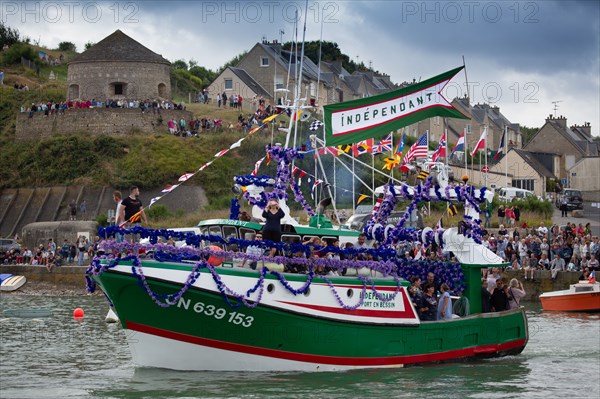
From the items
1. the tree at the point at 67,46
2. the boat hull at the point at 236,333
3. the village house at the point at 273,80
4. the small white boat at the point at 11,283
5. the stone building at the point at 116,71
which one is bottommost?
the boat hull at the point at 236,333

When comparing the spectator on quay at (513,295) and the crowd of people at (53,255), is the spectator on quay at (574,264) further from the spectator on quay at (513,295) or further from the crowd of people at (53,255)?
the crowd of people at (53,255)

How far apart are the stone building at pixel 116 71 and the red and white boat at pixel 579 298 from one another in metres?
47.1

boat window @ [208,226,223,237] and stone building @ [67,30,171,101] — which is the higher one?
stone building @ [67,30,171,101]

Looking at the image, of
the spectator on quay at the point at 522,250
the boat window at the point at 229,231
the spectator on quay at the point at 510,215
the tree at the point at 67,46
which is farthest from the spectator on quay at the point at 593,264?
the tree at the point at 67,46

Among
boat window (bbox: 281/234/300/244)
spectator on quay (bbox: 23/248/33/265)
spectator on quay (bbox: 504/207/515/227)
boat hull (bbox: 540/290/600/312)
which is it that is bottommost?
boat hull (bbox: 540/290/600/312)

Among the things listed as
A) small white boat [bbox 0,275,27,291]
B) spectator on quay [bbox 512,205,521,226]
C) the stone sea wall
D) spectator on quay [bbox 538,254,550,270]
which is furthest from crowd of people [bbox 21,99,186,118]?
spectator on quay [bbox 538,254,550,270]

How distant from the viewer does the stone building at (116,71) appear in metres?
78.9

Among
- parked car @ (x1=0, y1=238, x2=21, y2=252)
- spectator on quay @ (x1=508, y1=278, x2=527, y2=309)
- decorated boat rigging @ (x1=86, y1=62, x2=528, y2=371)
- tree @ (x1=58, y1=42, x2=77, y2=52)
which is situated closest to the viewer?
decorated boat rigging @ (x1=86, y1=62, x2=528, y2=371)

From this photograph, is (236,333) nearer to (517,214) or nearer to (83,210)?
(517,214)

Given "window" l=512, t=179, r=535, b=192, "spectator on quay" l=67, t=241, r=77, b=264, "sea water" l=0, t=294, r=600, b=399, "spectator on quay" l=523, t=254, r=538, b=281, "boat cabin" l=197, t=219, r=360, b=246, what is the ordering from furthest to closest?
"window" l=512, t=179, r=535, b=192 → "spectator on quay" l=67, t=241, r=77, b=264 → "spectator on quay" l=523, t=254, r=538, b=281 → "boat cabin" l=197, t=219, r=360, b=246 → "sea water" l=0, t=294, r=600, b=399

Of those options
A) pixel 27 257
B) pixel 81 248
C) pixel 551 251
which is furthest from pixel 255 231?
pixel 27 257

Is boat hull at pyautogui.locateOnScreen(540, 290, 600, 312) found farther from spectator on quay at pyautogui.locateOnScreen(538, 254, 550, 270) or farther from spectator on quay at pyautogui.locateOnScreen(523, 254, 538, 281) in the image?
spectator on quay at pyautogui.locateOnScreen(538, 254, 550, 270)

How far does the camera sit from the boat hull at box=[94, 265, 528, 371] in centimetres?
2247

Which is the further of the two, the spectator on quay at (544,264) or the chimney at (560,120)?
the chimney at (560,120)
